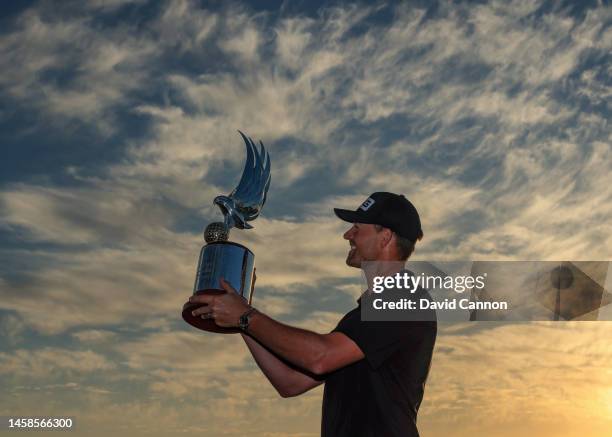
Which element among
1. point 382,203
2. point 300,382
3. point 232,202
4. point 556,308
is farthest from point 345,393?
point 556,308

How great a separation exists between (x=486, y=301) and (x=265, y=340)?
3.83m

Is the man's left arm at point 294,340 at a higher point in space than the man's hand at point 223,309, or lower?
lower

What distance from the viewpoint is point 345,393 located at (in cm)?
513

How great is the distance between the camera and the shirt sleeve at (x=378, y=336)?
491 cm

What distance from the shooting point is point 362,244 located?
5793 mm

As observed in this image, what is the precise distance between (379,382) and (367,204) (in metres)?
1.58

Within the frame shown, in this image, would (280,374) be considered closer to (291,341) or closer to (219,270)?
(219,270)

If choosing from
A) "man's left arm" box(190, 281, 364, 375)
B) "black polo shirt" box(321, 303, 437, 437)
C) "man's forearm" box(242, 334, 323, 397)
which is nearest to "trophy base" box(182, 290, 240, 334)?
"man's left arm" box(190, 281, 364, 375)

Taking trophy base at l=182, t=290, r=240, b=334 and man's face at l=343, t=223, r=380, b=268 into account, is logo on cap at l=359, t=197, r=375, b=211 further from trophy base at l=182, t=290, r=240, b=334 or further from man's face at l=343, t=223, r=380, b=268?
trophy base at l=182, t=290, r=240, b=334

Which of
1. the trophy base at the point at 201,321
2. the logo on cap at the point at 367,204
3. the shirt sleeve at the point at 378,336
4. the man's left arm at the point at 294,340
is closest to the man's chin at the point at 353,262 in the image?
the logo on cap at the point at 367,204

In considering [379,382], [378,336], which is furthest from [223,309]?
[379,382]

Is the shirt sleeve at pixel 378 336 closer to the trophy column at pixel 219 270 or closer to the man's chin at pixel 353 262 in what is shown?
the man's chin at pixel 353 262

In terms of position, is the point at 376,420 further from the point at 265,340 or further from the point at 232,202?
the point at 232,202

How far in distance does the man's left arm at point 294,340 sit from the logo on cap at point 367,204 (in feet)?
4.24
